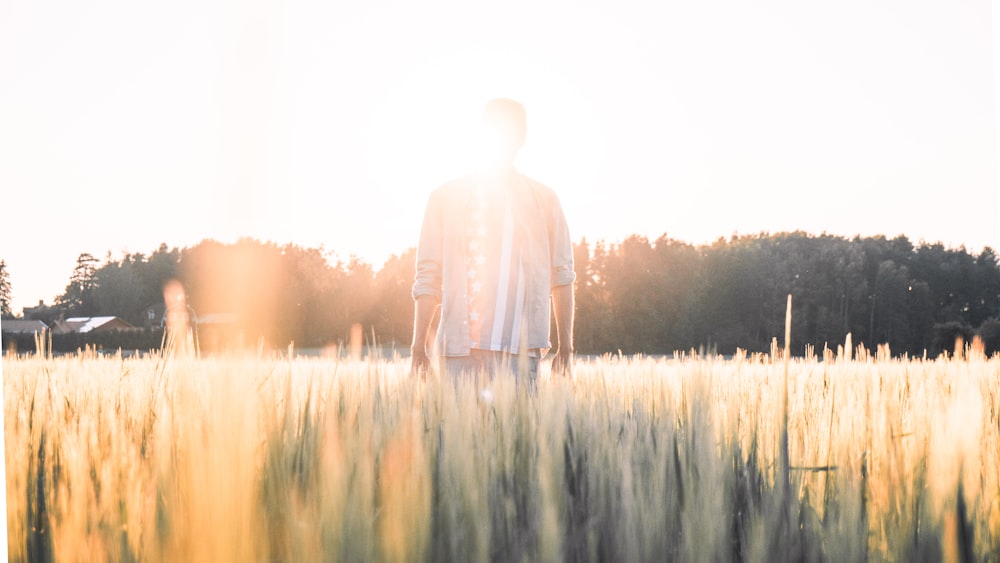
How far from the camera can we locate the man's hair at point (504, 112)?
264 centimetres

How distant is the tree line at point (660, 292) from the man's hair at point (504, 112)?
2.96ft

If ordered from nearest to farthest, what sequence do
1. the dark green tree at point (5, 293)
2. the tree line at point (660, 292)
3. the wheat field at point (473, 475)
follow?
the wheat field at point (473, 475), the tree line at point (660, 292), the dark green tree at point (5, 293)

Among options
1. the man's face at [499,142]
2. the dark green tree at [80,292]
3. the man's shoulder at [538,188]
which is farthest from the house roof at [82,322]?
the man's shoulder at [538,188]

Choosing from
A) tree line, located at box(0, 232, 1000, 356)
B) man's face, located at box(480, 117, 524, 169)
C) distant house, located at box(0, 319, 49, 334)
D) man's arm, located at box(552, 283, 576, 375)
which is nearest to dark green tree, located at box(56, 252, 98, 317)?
tree line, located at box(0, 232, 1000, 356)

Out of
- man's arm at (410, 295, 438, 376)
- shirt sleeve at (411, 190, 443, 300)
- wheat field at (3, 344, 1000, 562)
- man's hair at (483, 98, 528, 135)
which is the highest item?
man's hair at (483, 98, 528, 135)

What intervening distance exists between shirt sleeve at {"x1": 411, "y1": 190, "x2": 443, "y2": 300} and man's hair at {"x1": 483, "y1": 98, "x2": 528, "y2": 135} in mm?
394

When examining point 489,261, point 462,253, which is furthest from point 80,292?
point 489,261

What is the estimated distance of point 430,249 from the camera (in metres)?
2.89

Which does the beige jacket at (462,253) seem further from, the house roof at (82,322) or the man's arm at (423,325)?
the house roof at (82,322)

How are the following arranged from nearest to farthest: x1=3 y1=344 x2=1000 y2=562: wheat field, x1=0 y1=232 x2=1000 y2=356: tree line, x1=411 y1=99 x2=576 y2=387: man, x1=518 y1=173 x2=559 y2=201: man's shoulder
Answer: x1=3 y1=344 x2=1000 y2=562: wheat field, x1=0 y1=232 x2=1000 y2=356: tree line, x1=411 y1=99 x2=576 y2=387: man, x1=518 y1=173 x2=559 y2=201: man's shoulder

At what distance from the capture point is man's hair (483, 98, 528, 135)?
8.66ft

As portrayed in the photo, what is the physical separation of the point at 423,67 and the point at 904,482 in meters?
1.91

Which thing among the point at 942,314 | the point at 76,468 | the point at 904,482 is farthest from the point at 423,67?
the point at 942,314

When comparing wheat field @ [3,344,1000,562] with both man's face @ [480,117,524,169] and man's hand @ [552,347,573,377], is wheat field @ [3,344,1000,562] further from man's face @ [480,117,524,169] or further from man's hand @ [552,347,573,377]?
man's face @ [480,117,524,169]
